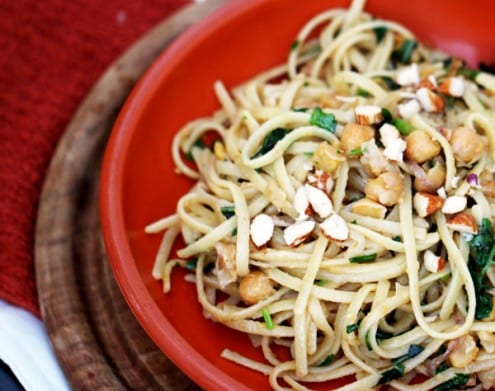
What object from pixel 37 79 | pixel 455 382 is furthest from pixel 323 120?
pixel 37 79

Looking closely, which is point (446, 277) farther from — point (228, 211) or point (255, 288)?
point (228, 211)

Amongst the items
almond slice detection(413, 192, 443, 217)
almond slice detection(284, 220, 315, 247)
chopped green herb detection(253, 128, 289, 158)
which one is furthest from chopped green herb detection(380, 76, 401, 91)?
almond slice detection(284, 220, 315, 247)

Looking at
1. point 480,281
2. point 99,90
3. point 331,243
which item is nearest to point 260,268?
point 331,243

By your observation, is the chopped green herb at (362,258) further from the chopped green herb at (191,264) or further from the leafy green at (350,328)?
the chopped green herb at (191,264)

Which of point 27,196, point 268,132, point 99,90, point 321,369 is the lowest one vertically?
point 321,369

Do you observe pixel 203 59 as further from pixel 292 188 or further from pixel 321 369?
pixel 321 369
